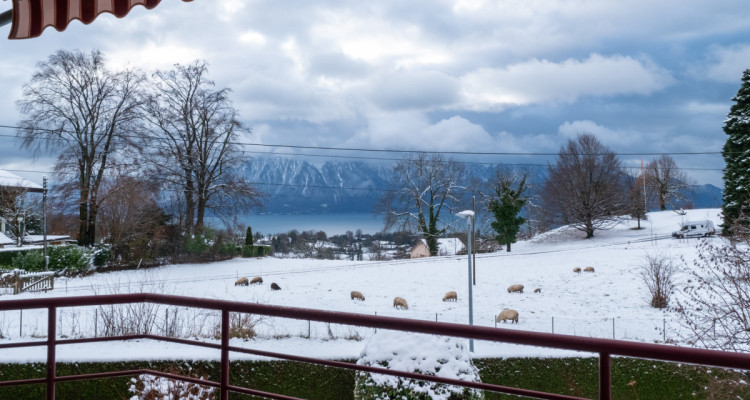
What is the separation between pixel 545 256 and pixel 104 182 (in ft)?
68.8

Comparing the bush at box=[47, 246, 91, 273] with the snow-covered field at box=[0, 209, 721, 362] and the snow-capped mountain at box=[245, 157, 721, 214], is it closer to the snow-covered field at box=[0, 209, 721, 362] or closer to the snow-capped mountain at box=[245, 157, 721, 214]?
the snow-covered field at box=[0, 209, 721, 362]

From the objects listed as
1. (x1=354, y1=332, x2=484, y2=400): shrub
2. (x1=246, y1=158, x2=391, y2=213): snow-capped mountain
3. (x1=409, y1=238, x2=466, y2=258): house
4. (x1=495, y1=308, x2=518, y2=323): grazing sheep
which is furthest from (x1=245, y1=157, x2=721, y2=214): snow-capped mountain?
(x1=354, y1=332, x2=484, y2=400): shrub

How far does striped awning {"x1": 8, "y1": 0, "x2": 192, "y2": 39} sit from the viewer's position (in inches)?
104

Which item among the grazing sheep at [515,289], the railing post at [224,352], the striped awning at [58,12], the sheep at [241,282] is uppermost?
the striped awning at [58,12]

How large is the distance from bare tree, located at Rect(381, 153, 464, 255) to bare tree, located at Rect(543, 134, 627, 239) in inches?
273

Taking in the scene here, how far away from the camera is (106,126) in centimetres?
2492

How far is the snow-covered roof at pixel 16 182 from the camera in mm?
30070

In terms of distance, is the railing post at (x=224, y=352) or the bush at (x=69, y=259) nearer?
the railing post at (x=224, y=352)

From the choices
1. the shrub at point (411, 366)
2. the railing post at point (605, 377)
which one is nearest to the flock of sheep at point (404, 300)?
the shrub at point (411, 366)

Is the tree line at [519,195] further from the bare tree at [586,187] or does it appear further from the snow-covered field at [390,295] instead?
the snow-covered field at [390,295]

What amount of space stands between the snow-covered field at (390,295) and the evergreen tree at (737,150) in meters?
3.06

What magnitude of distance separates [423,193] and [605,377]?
32.8m

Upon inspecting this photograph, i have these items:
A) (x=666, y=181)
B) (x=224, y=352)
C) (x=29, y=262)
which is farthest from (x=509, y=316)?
(x=666, y=181)

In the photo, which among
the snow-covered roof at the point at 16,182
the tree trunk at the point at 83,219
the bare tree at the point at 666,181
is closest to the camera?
the tree trunk at the point at 83,219
